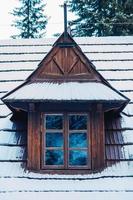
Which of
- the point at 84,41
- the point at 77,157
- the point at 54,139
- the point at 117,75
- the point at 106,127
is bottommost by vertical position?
the point at 77,157

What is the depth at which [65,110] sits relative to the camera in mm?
7652

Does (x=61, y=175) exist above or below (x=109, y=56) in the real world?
below

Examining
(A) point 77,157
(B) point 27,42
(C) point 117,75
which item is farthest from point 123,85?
(B) point 27,42

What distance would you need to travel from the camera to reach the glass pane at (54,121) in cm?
760

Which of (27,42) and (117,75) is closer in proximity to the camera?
(117,75)

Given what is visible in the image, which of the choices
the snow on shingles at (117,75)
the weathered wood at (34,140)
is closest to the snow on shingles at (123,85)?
the snow on shingles at (117,75)

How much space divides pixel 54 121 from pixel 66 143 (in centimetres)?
45

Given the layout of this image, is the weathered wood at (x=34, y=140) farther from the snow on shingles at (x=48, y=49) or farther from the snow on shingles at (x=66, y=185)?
the snow on shingles at (x=48, y=49)

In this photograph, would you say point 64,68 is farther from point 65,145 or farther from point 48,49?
point 48,49

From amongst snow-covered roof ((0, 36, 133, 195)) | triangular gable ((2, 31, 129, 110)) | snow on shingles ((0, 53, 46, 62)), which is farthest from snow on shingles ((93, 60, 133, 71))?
triangular gable ((2, 31, 129, 110))

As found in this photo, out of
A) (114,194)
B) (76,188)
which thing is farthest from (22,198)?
(114,194)

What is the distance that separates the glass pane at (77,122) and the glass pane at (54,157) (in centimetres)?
47

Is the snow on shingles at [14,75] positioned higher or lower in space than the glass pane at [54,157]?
higher

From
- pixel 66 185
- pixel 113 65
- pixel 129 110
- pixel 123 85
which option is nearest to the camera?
pixel 66 185
